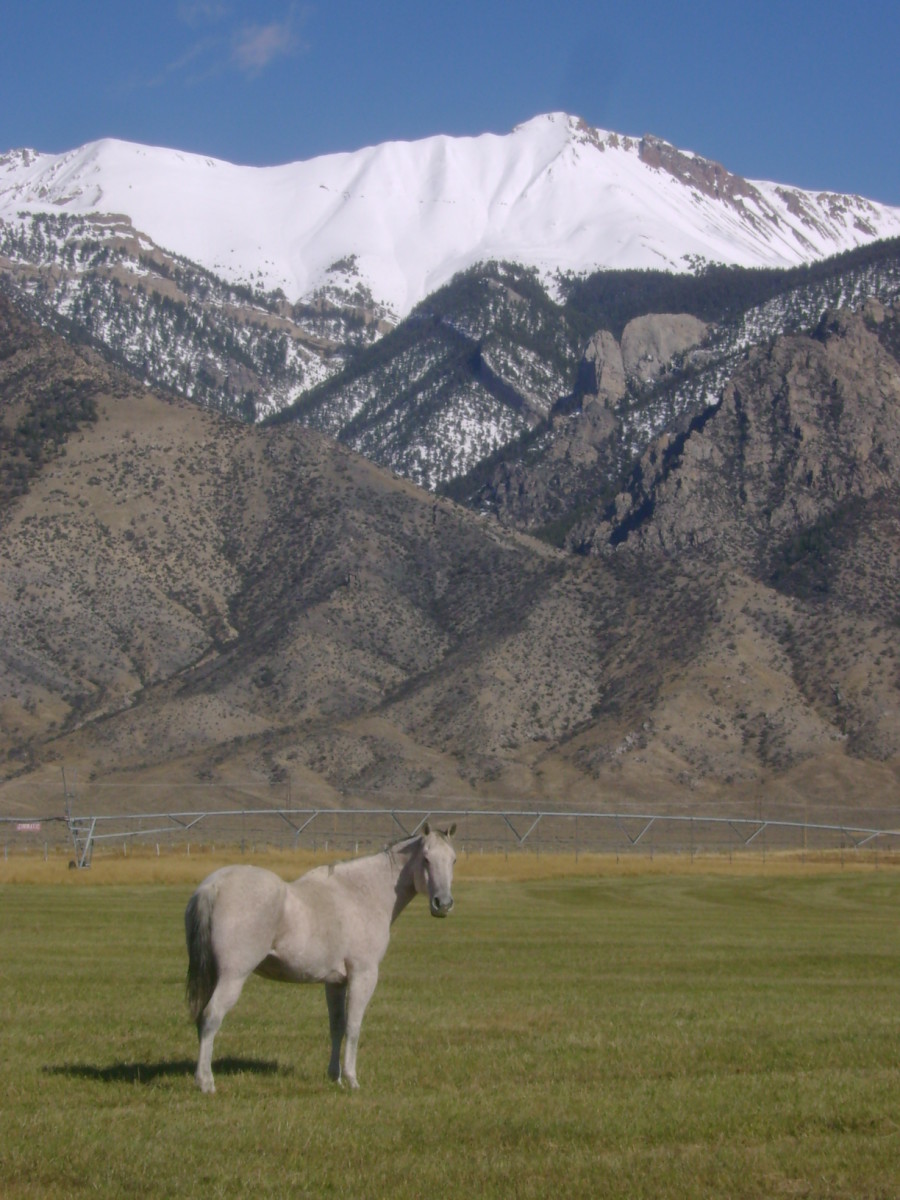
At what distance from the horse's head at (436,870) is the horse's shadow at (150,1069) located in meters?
2.10

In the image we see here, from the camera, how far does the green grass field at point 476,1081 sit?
10.6 metres

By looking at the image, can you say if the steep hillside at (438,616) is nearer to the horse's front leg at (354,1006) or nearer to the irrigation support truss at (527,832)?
the irrigation support truss at (527,832)

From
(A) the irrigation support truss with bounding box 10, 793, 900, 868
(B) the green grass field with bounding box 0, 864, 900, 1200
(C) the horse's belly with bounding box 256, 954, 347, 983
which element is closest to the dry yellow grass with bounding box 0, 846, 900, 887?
(A) the irrigation support truss with bounding box 10, 793, 900, 868

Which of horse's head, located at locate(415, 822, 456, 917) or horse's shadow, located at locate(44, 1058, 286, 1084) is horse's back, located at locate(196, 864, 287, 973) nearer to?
horse's shadow, located at locate(44, 1058, 286, 1084)

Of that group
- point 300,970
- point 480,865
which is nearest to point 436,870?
point 300,970

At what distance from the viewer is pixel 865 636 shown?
443 feet

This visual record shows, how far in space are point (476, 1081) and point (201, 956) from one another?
9.09 ft

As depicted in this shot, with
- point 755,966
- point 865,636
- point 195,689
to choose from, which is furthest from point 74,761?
point 755,966

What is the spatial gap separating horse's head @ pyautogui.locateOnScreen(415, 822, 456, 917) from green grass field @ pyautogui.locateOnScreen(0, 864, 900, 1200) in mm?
1592

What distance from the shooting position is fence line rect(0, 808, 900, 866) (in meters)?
89.5

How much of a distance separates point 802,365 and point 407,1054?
175171 mm

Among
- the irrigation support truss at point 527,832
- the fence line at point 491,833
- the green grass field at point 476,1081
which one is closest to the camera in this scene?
the green grass field at point 476,1081

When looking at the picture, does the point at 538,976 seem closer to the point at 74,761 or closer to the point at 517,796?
the point at 517,796

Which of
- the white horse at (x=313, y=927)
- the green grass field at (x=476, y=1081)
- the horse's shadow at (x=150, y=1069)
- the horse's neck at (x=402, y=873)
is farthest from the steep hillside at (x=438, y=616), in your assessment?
the white horse at (x=313, y=927)
